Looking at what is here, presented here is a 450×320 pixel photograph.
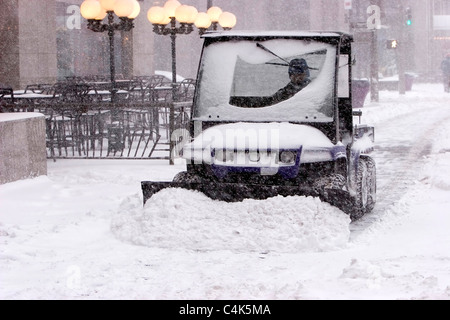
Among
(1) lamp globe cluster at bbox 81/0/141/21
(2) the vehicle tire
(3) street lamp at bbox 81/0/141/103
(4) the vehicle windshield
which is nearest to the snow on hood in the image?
(4) the vehicle windshield

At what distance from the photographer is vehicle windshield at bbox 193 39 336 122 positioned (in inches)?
333

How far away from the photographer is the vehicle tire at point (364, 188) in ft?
29.0

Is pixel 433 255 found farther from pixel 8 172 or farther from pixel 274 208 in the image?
pixel 8 172

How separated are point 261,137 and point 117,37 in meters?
22.7

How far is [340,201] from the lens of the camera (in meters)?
7.54

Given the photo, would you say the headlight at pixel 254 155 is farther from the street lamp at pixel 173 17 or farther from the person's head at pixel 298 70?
the street lamp at pixel 173 17

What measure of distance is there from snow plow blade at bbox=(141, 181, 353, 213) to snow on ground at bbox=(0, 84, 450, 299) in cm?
7

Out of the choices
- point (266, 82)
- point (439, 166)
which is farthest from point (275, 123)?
point (439, 166)

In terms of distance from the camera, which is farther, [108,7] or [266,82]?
[108,7]

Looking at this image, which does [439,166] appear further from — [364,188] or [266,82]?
[266,82]

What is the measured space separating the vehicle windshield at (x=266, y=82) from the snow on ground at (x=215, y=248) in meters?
1.07

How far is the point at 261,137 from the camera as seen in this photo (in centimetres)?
802

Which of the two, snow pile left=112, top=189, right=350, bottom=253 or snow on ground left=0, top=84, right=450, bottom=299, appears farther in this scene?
snow pile left=112, top=189, right=350, bottom=253

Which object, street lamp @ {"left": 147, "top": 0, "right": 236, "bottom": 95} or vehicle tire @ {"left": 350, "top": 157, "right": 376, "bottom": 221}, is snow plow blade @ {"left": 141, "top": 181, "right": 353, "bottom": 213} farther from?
street lamp @ {"left": 147, "top": 0, "right": 236, "bottom": 95}
